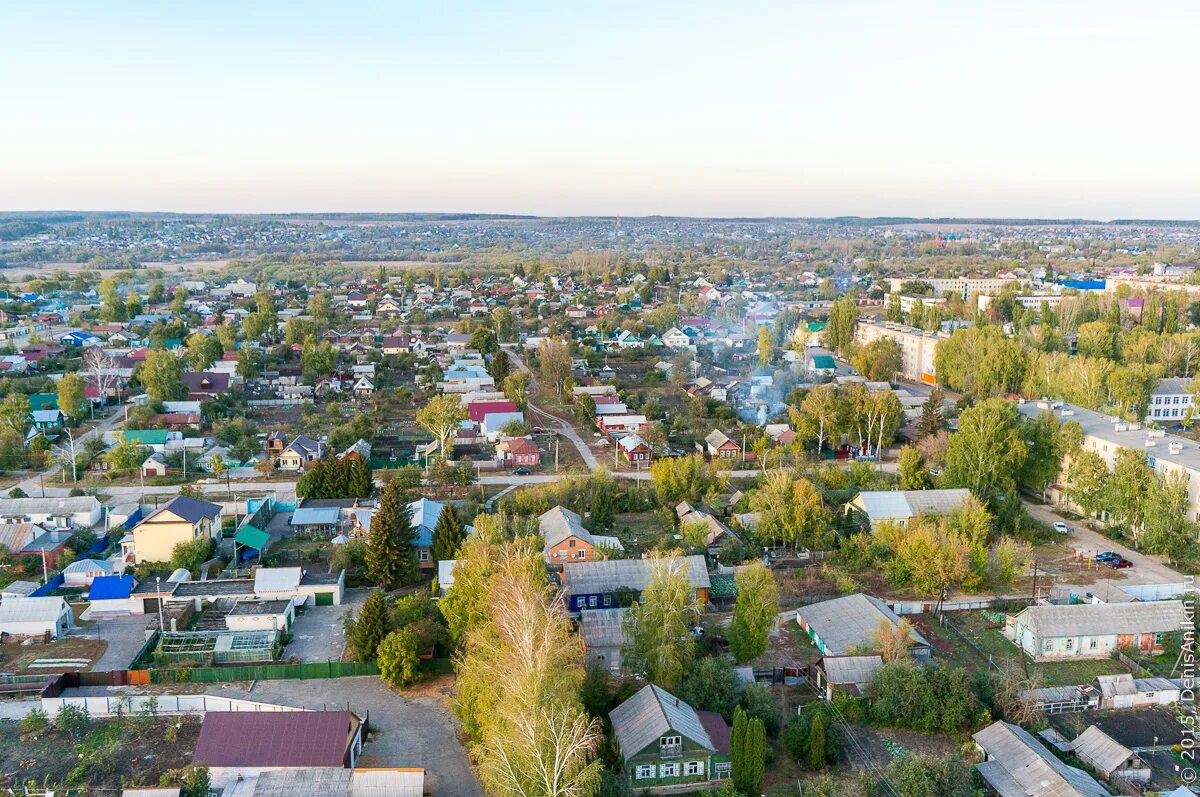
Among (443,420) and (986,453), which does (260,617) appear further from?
(986,453)

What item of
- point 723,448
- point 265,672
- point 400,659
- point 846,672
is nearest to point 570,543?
point 400,659

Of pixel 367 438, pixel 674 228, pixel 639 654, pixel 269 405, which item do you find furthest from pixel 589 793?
pixel 674 228

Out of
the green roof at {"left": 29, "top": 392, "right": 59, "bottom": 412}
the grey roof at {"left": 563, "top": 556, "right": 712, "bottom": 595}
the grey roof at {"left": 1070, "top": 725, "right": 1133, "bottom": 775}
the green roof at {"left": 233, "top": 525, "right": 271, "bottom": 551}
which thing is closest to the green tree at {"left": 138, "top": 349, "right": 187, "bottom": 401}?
the green roof at {"left": 29, "top": 392, "right": 59, "bottom": 412}

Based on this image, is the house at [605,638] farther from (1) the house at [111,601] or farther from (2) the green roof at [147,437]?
(2) the green roof at [147,437]

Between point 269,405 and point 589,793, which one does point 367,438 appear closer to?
point 269,405

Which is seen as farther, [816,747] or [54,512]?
[54,512]

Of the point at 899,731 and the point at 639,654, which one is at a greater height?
the point at 639,654

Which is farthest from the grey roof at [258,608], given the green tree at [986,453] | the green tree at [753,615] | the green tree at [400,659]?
the green tree at [986,453]
